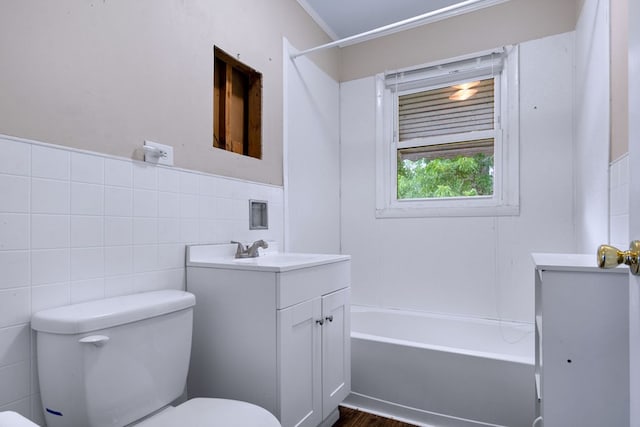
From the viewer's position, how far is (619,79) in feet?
4.35

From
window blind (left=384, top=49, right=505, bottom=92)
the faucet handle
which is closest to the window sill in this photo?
window blind (left=384, top=49, right=505, bottom=92)

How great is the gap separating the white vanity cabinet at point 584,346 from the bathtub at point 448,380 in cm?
79

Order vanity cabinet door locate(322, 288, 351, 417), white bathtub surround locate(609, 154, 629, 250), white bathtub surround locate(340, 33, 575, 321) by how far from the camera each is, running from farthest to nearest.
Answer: white bathtub surround locate(340, 33, 575, 321)
vanity cabinet door locate(322, 288, 351, 417)
white bathtub surround locate(609, 154, 629, 250)

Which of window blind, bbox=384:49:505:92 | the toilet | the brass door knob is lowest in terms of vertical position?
the toilet

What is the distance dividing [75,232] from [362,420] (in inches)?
64.3

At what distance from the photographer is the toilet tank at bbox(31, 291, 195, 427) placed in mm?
1017

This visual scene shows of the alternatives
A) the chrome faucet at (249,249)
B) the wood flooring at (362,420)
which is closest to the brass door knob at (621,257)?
the chrome faucet at (249,249)

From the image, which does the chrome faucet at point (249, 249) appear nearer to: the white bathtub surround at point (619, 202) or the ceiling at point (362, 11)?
the white bathtub surround at point (619, 202)

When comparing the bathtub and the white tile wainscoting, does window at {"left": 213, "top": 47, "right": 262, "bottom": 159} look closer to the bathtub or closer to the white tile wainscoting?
the white tile wainscoting

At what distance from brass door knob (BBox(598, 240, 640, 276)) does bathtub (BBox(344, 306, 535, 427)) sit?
3.99 feet

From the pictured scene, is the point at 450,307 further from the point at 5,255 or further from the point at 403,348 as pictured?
the point at 5,255

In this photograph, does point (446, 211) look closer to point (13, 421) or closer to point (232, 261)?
point (232, 261)

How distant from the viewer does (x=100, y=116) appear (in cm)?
129

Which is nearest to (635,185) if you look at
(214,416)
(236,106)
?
(214,416)
